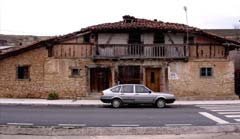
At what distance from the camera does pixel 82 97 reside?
29219mm

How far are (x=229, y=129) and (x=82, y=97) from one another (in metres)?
16.0

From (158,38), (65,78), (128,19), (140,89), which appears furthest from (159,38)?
(65,78)

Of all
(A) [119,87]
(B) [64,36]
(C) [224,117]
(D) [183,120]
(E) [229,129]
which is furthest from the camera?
(B) [64,36]

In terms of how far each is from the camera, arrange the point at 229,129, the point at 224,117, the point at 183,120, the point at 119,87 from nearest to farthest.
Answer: the point at 229,129 → the point at 183,120 → the point at 224,117 → the point at 119,87

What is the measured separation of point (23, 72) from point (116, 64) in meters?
6.53

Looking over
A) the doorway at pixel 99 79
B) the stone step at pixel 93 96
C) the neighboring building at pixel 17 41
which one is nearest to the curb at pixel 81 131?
the stone step at pixel 93 96

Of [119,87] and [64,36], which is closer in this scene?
[119,87]

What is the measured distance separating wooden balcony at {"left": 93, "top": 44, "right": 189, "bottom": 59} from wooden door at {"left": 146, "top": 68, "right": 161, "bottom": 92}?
107cm

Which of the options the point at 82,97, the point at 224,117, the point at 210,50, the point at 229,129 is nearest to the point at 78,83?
the point at 82,97

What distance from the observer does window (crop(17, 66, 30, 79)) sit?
97.5 feet

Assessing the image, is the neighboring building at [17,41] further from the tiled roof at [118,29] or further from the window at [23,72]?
the tiled roof at [118,29]

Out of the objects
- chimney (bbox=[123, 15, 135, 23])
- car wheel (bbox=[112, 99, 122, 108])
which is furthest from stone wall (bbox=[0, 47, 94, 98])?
car wheel (bbox=[112, 99, 122, 108])

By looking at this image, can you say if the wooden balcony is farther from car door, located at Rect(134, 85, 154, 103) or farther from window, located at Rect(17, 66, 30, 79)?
car door, located at Rect(134, 85, 154, 103)

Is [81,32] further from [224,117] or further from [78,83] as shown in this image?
[224,117]
